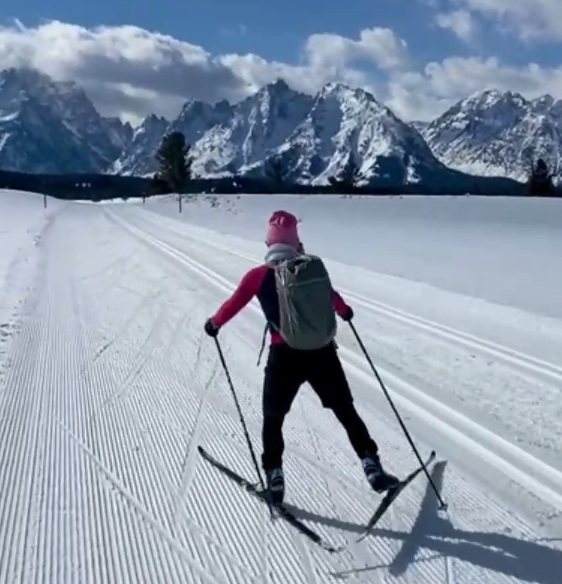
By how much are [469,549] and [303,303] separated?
66.9 inches

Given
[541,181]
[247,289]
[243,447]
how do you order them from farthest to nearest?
[541,181]
[243,447]
[247,289]

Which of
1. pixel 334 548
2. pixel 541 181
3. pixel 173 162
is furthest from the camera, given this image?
pixel 173 162

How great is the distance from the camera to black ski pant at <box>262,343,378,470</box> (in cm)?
465

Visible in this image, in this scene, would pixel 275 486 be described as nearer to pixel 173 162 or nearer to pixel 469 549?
pixel 469 549

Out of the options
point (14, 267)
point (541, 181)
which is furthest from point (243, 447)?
point (541, 181)

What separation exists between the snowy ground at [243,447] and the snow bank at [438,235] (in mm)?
2924

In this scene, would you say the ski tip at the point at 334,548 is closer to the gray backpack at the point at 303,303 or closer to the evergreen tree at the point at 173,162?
the gray backpack at the point at 303,303

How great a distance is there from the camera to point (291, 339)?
14.9 feet

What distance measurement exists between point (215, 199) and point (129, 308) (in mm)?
40114

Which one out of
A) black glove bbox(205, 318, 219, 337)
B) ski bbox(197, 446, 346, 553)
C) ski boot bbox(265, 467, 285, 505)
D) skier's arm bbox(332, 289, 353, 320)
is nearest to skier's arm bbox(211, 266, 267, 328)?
black glove bbox(205, 318, 219, 337)

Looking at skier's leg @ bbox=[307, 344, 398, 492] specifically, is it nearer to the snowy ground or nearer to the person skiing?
the person skiing

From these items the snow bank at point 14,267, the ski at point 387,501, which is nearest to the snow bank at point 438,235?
the ski at point 387,501

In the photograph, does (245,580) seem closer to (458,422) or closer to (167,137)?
(458,422)

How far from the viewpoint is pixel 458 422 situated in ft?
21.1
